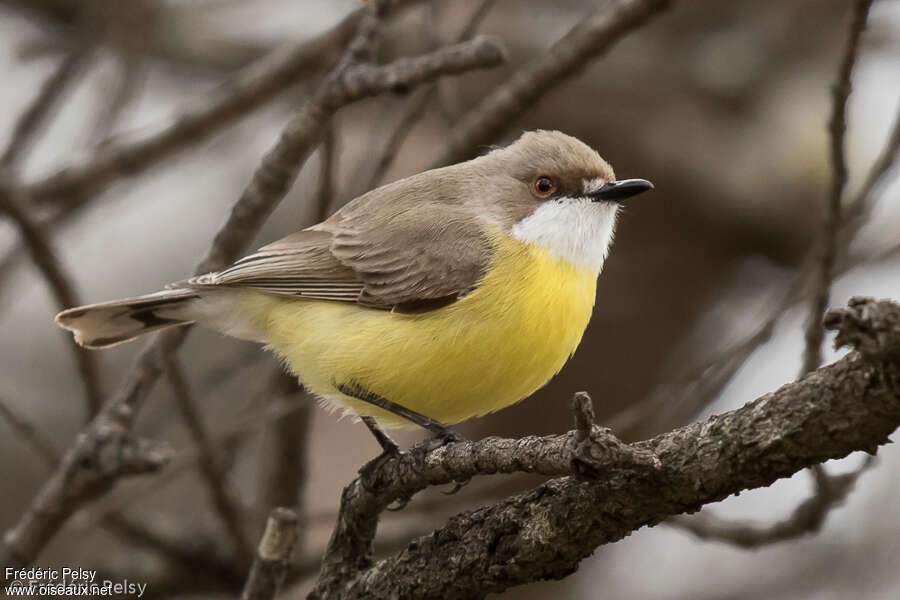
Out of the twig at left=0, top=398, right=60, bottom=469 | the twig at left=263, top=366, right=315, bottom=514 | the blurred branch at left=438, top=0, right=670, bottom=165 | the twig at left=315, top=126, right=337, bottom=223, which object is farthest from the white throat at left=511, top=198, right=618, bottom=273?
the twig at left=0, top=398, right=60, bottom=469

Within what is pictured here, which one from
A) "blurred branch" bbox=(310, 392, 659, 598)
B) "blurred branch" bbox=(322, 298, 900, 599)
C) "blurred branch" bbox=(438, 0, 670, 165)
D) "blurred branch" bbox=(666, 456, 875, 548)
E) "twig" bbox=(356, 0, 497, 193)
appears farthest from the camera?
"twig" bbox=(356, 0, 497, 193)

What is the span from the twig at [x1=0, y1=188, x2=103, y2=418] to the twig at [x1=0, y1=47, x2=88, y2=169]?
957 mm

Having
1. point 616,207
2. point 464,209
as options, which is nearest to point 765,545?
point 616,207

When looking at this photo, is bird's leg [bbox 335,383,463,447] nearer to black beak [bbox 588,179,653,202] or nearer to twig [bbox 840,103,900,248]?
black beak [bbox 588,179,653,202]

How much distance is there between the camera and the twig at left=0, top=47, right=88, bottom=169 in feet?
18.5

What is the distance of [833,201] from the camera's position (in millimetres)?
4047

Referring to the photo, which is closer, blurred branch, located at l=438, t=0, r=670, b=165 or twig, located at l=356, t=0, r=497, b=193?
blurred branch, located at l=438, t=0, r=670, b=165

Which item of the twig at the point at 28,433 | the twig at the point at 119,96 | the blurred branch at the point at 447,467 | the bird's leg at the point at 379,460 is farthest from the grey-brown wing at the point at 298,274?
the twig at the point at 119,96

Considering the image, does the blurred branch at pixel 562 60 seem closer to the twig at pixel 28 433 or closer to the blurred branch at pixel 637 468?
the blurred branch at pixel 637 468

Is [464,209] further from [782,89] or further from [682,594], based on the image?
[782,89]

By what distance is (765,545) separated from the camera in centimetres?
446

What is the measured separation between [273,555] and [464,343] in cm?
112

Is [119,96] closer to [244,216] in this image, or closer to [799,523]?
[244,216]

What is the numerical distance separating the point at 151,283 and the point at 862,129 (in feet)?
20.4
